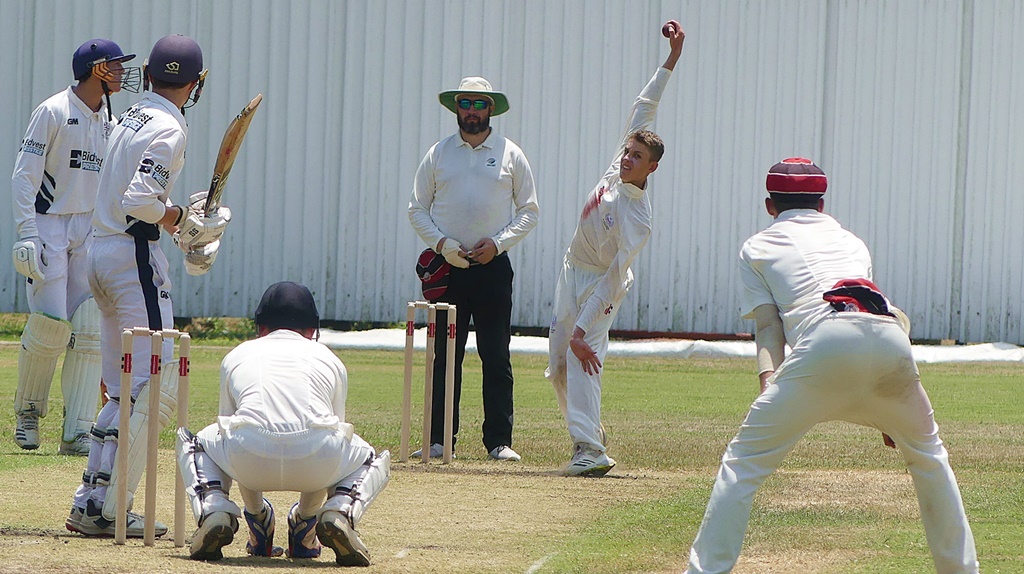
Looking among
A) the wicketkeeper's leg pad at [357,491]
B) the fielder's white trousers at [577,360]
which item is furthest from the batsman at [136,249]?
the fielder's white trousers at [577,360]

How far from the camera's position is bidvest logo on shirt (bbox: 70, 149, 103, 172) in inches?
305

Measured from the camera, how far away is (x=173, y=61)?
5.53m

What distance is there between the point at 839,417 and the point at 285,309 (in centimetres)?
200

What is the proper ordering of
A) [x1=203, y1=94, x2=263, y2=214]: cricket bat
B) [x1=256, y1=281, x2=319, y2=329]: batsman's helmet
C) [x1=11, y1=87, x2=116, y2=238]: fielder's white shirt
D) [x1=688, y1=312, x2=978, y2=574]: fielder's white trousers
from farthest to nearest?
[x1=11, y1=87, x2=116, y2=238]: fielder's white shirt
[x1=203, y1=94, x2=263, y2=214]: cricket bat
[x1=256, y1=281, x2=319, y2=329]: batsman's helmet
[x1=688, y1=312, x2=978, y2=574]: fielder's white trousers

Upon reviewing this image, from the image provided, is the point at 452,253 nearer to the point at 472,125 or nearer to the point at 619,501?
the point at 472,125

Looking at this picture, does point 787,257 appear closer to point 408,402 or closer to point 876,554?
point 876,554

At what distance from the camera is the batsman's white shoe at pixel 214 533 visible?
4609mm

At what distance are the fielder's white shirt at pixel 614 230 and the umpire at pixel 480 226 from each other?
76 centimetres

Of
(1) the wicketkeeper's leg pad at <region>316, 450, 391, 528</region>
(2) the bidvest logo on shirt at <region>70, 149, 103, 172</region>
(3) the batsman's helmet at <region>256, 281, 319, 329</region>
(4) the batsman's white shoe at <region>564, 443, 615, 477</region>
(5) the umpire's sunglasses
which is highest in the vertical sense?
(5) the umpire's sunglasses

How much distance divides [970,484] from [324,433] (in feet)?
12.4

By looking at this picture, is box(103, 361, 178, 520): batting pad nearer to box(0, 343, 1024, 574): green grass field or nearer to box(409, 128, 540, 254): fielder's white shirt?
box(0, 343, 1024, 574): green grass field

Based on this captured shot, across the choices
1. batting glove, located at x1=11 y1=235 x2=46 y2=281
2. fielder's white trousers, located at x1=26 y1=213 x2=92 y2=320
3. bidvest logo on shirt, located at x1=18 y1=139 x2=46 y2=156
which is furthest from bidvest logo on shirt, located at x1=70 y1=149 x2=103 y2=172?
batting glove, located at x1=11 y1=235 x2=46 y2=281

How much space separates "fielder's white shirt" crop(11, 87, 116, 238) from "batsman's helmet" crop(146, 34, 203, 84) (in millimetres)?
2322

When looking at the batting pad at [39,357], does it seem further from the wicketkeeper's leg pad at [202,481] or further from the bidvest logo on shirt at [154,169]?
the wicketkeeper's leg pad at [202,481]
